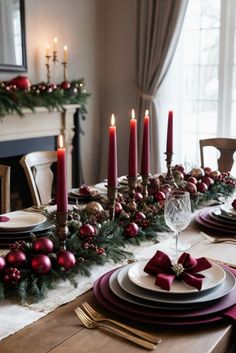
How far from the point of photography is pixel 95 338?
2.85ft

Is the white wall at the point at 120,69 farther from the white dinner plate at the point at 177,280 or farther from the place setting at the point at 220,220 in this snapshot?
the white dinner plate at the point at 177,280

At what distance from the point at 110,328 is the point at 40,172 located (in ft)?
4.85

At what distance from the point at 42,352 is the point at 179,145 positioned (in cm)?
338

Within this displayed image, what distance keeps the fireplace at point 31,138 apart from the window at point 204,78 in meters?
0.87

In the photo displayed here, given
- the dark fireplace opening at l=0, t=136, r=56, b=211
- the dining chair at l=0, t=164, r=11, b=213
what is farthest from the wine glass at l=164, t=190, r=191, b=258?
the dark fireplace opening at l=0, t=136, r=56, b=211

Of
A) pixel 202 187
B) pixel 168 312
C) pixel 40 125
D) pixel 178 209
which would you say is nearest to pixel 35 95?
pixel 40 125

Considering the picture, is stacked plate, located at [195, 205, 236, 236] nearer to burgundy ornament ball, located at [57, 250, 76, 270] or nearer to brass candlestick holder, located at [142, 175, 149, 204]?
brass candlestick holder, located at [142, 175, 149, 204]

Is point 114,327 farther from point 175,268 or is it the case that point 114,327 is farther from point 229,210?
point 229,210

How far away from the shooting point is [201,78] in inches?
155

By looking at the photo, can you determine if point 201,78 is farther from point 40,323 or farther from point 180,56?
point 40,323

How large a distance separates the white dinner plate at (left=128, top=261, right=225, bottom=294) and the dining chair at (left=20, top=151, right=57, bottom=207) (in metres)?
1.15

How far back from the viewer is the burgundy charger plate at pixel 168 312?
0.91 metres

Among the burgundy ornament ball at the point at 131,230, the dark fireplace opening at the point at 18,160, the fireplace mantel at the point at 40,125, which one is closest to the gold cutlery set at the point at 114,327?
the burgundy ornament ball at the point at 131,230

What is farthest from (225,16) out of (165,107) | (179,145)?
(179,145)
